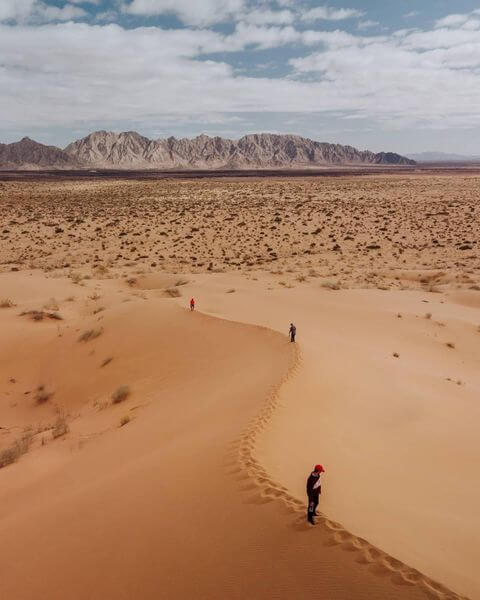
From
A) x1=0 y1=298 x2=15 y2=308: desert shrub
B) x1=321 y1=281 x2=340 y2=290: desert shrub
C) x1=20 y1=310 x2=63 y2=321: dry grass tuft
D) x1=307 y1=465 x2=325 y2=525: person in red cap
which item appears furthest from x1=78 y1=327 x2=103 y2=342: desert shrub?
x1=307 y1=465 x2=325 y2=525: person in red cap

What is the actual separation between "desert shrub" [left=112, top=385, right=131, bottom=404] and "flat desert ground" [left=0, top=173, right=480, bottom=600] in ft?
0.16

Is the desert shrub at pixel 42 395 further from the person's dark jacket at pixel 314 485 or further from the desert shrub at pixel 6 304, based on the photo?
the person's dark jacket at pixel 314 485

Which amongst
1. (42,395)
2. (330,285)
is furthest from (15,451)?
(330,285)

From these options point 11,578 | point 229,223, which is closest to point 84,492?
point 11,578

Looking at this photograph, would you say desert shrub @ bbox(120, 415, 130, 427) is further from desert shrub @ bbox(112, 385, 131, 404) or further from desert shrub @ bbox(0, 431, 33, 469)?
desert shrub @ bbox(0, 431, 33, 469)

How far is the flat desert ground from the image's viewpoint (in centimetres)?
540

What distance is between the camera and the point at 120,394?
44.4ft

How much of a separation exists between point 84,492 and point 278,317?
12.8 metres

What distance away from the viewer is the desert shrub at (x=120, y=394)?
13477 millimetres

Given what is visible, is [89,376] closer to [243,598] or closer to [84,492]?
[84,492]

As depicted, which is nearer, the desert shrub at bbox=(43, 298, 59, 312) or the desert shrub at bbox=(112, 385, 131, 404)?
the desert shrub at bbox=(112, 385, 131, 404)

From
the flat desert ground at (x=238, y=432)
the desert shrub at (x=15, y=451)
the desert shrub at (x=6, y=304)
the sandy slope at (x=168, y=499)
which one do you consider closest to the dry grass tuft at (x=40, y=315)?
the flat desert ground at (x=238, y=432)

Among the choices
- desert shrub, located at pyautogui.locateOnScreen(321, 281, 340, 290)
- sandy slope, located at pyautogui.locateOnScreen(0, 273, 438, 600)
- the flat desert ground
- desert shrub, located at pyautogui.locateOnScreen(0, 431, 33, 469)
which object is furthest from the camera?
desert shrub, located at pyautogui.locateOnScreen(321, 281, 340, 290)

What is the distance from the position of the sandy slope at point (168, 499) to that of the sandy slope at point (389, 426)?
0.54 meters
